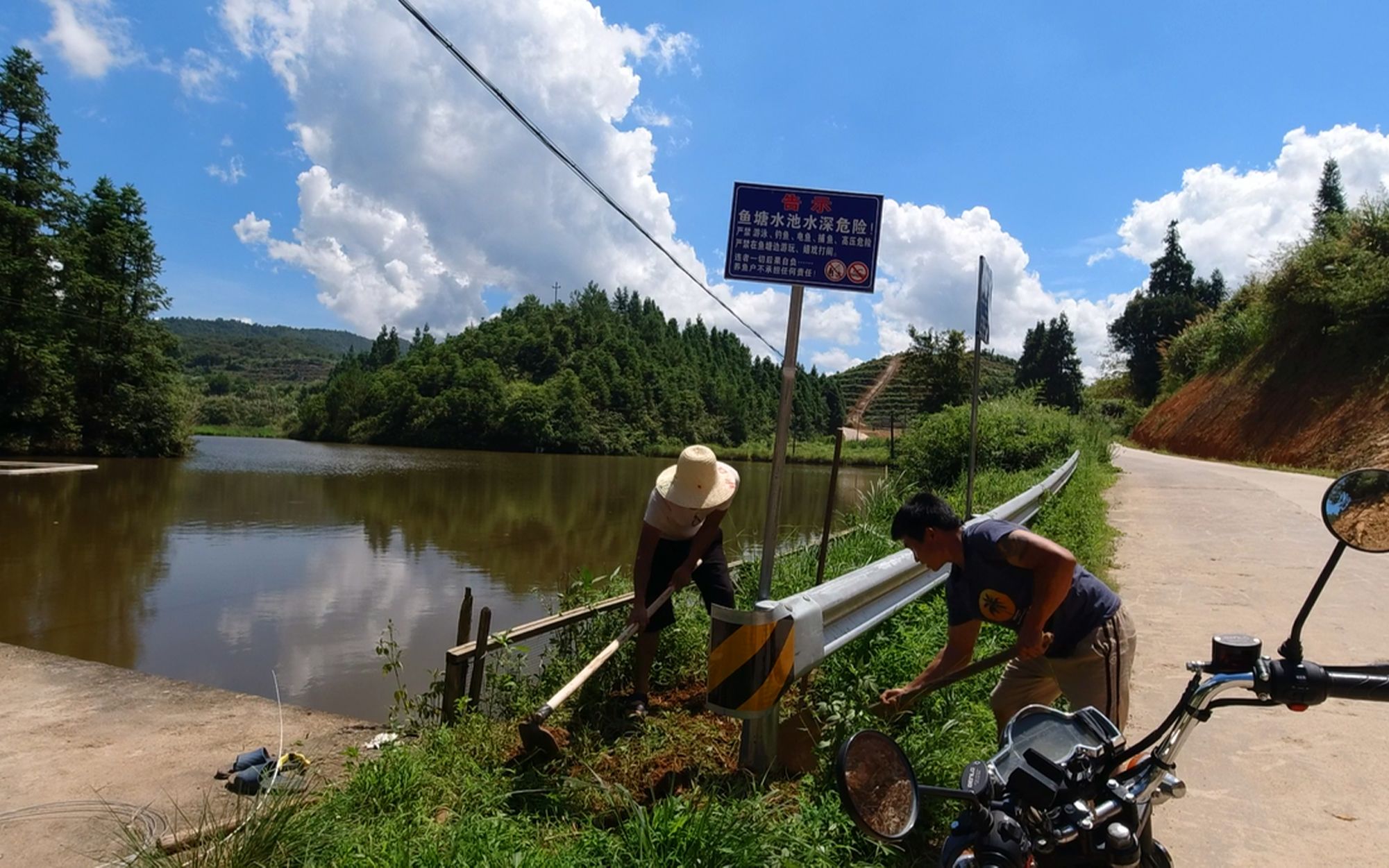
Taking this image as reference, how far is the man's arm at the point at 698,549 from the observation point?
4434 mm

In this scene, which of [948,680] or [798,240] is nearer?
[948,680]

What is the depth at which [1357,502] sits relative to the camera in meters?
1.88

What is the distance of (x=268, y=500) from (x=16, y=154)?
23516mm

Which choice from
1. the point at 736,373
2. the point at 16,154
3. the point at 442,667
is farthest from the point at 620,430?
the point at 442,667

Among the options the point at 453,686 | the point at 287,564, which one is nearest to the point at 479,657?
the point at 453,686

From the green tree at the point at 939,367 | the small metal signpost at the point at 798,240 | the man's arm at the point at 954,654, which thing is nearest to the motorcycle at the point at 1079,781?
the man's arm at the point at 954,654

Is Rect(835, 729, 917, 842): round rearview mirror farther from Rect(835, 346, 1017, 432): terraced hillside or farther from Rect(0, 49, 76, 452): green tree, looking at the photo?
Rect(835, 346, 1017, 432): terraced hillside

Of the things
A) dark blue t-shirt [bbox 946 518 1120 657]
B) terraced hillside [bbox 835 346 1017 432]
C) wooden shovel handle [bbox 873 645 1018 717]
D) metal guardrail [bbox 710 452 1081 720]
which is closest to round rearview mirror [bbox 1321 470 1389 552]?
dark blue t-shirt [bbox 946 518 1120 657]

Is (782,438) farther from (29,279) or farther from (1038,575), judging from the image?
(29,279)

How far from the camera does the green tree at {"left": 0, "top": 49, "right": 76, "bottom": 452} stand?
33.9 m

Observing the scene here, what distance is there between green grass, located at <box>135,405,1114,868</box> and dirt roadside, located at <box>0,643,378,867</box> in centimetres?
71

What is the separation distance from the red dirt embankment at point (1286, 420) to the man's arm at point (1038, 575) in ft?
57.1

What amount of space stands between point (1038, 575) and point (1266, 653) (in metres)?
3.71

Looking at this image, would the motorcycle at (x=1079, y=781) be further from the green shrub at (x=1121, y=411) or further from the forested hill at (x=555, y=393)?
the forested hill at (x=555, y=393)
